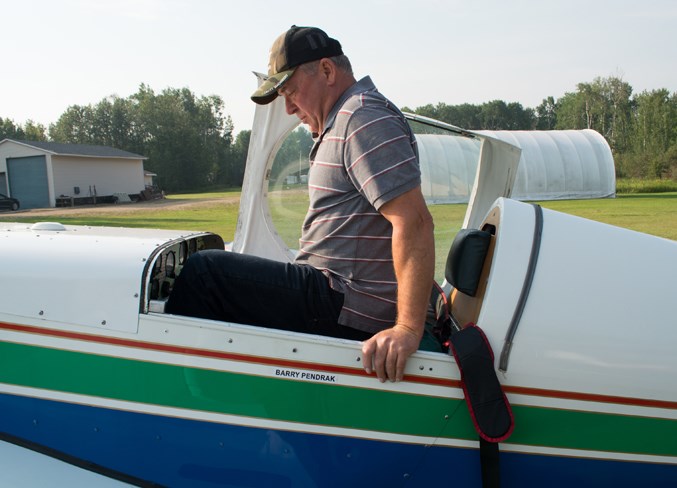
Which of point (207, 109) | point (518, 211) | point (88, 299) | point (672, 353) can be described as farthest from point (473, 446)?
point (207, 109)

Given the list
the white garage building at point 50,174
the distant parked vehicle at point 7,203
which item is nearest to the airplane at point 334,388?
the distant parked vehicle at point 7,203

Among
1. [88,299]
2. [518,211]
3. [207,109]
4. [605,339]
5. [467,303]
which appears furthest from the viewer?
[207,109]

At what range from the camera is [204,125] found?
7806 centimetres

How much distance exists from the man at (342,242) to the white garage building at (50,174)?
40129 mm

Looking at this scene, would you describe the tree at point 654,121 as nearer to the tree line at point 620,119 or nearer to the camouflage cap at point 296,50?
the tree line at point 620,119

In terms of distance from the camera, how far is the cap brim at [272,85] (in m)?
1.91

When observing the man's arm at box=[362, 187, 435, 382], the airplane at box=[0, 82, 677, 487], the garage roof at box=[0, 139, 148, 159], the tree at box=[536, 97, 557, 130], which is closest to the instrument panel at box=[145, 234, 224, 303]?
the airplane at box=[0, 82, 677, 487]

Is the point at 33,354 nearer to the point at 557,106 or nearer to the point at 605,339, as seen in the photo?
the point at 605,339

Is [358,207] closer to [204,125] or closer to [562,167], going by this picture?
[562,167]

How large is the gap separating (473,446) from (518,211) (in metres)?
0.77

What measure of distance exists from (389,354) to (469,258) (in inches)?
20.3

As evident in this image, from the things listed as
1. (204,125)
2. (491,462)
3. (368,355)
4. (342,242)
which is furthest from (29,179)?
(491,462)

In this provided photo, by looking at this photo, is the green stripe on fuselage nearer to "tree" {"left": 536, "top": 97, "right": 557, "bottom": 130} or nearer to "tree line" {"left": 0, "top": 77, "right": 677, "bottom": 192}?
"tree line" {"left": 0, "top": 77, "right": 677, "bottom": 192}

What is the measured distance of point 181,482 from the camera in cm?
168
